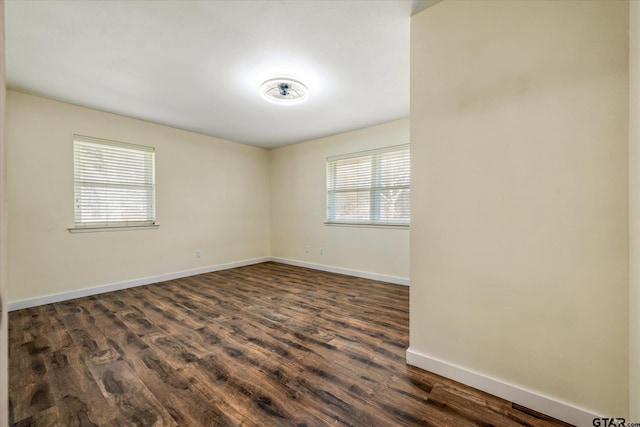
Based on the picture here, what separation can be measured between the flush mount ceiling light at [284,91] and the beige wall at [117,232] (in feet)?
7.64

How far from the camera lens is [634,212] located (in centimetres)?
115

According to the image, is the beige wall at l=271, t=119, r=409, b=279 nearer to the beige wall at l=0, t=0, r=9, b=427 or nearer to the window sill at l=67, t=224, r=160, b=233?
the window sill at l=67, t=224, r=160, b=233

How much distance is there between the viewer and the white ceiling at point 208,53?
1745 mm

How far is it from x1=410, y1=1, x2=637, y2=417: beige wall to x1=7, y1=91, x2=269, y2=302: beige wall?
12.8ft

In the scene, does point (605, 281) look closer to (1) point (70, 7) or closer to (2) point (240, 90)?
(2) point (240, 90)

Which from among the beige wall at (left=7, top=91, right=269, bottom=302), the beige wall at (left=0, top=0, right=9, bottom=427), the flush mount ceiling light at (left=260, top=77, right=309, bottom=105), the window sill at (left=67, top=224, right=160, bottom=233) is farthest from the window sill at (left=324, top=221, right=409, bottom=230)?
the beige wall at (left=0, top=0, right=9, bottom=427)

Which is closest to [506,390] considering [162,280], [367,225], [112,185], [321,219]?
[367,225]

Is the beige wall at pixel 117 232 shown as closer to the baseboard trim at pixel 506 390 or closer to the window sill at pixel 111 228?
the window sill at pixel 111 228

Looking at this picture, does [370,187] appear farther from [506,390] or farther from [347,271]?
[506,390]

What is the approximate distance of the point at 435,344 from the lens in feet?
5.74

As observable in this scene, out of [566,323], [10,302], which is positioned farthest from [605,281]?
[10,302]

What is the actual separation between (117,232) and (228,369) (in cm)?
302

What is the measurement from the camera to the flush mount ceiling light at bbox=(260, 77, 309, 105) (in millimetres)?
2596

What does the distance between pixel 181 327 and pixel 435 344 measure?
89.6 inches
